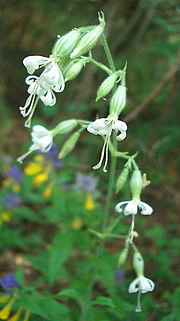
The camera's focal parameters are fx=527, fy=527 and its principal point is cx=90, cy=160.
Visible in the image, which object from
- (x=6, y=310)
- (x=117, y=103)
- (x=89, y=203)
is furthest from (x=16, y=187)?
(x=117, y=103)

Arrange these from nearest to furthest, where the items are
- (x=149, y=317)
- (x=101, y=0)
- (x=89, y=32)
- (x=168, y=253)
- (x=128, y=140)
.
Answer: (x=89, y=32)
(x=149, y=317)
(x=168, y=253)
(x=101, y=0)
(x=128, y=140)

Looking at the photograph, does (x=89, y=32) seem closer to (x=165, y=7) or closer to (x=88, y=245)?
(x=88, y=245)

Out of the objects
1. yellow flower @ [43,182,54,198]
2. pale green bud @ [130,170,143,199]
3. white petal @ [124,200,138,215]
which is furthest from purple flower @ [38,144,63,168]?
white petal @ [124,200,138,215]

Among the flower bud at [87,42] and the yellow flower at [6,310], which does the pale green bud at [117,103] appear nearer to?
the flower bud at [87,42]

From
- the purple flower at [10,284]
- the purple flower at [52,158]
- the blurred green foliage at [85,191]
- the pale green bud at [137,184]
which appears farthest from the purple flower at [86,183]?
the pale green bud at [137,184]

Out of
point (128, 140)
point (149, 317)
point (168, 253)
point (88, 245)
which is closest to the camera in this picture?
point (149, 317)

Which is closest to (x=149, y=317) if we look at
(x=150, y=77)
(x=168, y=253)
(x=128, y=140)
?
(x=168, y=253)
